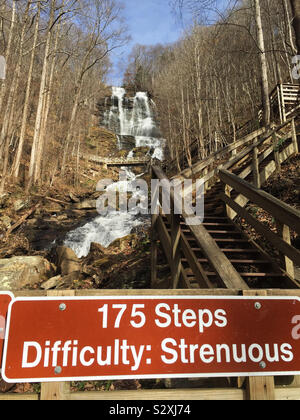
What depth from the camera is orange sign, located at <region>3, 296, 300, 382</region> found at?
163cm

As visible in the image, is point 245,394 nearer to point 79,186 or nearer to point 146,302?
point 146,302

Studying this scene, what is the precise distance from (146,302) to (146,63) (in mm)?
52690

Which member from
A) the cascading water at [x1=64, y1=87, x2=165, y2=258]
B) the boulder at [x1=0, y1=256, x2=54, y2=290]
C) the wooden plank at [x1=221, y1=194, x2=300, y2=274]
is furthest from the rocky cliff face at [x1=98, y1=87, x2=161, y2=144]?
the wooden plank at [x1=221, y1=194, x2=300, y2=274]

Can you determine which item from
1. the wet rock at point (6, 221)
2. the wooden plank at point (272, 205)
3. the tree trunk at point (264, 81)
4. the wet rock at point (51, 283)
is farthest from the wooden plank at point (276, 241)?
the wet rock at point (6, 221)

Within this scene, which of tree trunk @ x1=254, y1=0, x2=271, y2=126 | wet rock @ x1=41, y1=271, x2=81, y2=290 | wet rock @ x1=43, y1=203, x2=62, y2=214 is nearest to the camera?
wet rock @ x1=41, y1=271, x2=81, y2=290

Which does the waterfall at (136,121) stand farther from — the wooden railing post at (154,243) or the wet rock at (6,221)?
the wooden railing post at (154,243)

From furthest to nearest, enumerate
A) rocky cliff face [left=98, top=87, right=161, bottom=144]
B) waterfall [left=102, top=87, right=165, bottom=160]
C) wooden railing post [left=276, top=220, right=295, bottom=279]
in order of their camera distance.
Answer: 1. rocky cliff face [left=98, top=87, right=161, bottom=144]
2. waterfall [left=102, top=87, right=165, bottom=160]
3. wooden railing post [left=276, top=220, right=295, bottom=279]

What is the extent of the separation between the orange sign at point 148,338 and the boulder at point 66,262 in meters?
6.48

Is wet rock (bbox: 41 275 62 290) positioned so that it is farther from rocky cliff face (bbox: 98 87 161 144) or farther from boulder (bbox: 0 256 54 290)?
rocky cliff face (bbox: 98 87 161 144)

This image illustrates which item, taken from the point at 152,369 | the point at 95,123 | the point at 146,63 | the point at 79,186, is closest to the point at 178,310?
the point at 152,369

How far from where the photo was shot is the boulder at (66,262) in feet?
26.7

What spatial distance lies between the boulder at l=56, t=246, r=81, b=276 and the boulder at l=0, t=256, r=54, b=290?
433 millimetres

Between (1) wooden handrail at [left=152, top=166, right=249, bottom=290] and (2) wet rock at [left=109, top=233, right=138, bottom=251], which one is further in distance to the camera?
(2) wet rock at [left=109, top=233, right=138, bottom=251]
